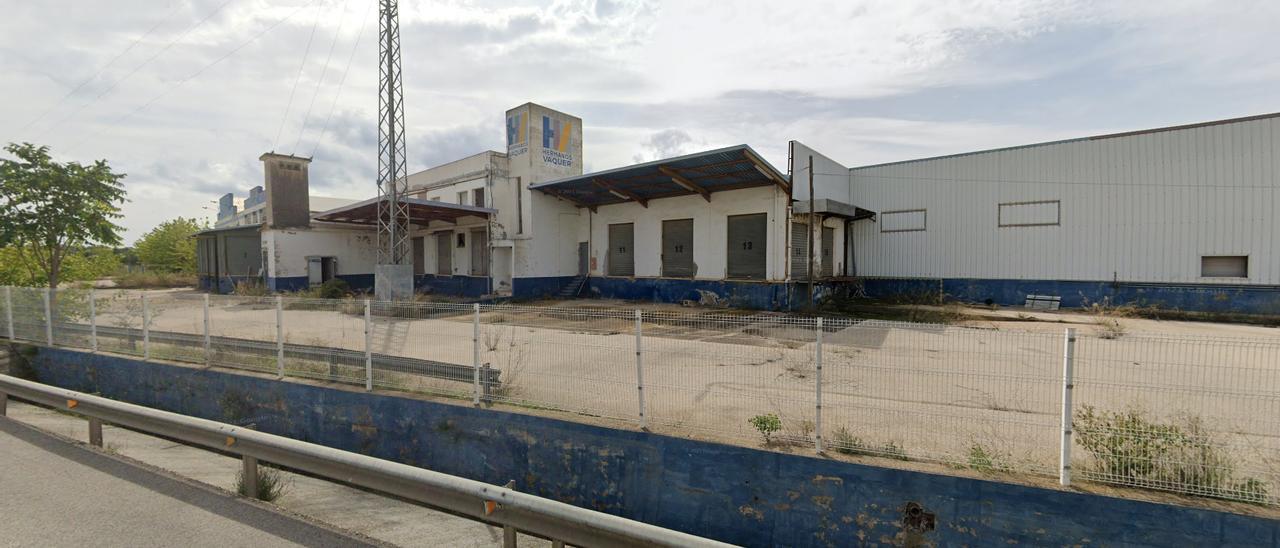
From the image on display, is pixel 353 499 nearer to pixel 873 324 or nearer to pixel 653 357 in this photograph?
pixel 653 357

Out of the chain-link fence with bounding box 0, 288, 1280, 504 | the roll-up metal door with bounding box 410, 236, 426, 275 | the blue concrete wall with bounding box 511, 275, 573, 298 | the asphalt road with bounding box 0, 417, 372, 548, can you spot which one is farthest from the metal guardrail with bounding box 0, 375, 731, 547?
the roll-up metal door with bounding box 410, 236, 426, 275

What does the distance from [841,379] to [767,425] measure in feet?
7.30

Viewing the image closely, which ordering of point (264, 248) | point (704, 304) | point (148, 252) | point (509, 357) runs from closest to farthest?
point (509, 357) → point (704, 304) → point (264, 248) → point (148, 252)

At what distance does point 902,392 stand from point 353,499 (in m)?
7.17

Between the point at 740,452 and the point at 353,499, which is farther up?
the point at 740,452

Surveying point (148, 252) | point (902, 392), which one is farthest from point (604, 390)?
point (148, 252)

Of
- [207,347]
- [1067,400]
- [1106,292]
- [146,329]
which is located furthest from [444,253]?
[1106,292]

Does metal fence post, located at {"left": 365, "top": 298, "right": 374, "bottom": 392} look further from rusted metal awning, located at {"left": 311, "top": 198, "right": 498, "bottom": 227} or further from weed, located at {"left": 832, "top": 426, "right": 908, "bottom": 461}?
rusted metal awning, located at {"left": 311, "top": 198, "right": 498, "bottom": 227}

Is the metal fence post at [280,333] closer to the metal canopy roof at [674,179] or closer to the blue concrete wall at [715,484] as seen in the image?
the blue concrete wall at [715,484]

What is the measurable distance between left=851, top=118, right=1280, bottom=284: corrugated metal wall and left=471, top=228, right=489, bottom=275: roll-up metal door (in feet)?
64.5

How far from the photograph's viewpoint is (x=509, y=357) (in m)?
7.27

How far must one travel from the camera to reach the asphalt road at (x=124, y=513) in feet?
12.9

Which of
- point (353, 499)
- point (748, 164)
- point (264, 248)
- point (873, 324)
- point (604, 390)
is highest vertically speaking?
point (748, 164)

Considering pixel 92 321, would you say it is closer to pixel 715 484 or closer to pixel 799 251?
pixel 715 484
